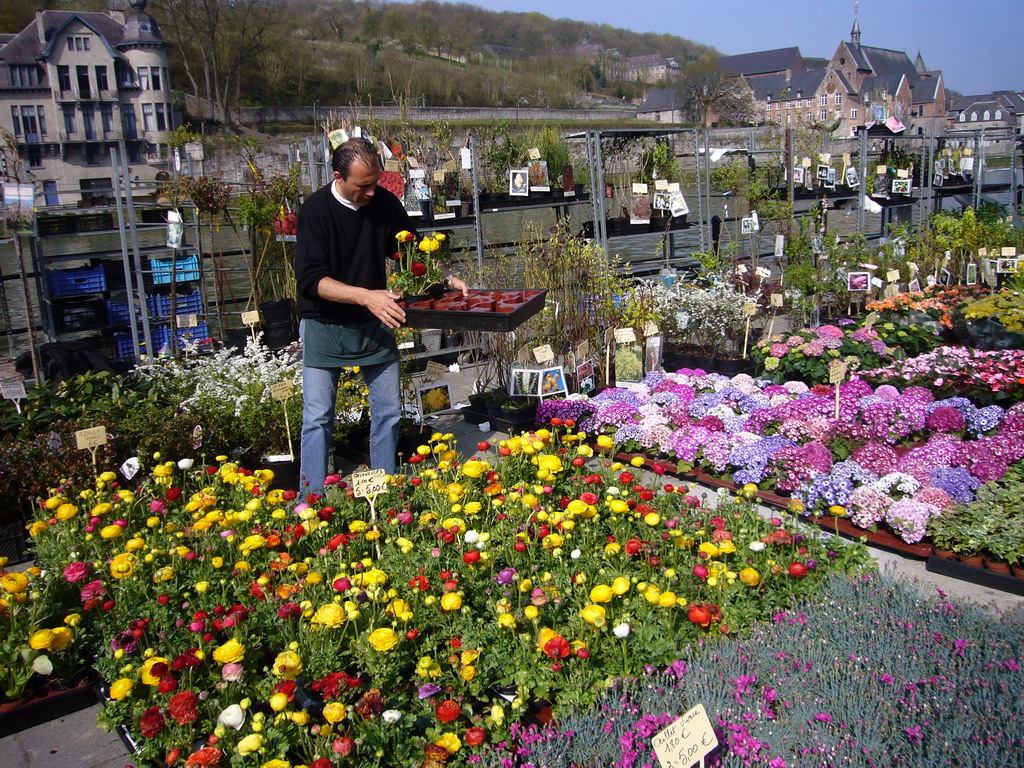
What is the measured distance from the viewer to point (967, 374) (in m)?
4.93

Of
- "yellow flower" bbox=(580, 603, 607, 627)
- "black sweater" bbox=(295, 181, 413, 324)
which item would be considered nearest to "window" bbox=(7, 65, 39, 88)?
"black sweater" bbox=(295, 181, 413, 324)

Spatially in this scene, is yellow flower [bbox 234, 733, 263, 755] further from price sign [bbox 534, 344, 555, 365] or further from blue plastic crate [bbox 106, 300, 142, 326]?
blue plastic crate [bbox 106, 300, 142, 326]

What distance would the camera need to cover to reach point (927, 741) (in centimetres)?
192

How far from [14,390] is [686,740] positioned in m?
4.33

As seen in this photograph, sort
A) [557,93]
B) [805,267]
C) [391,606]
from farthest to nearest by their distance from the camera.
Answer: [557,93] < [805,267] < [391,606]

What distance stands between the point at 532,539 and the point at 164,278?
23.1ft

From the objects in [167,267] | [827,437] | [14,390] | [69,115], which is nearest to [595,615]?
[827,437]

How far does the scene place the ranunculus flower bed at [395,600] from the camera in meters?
2.02

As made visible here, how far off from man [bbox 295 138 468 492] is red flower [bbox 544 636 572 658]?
1735mm

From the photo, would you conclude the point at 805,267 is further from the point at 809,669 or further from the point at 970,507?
the point at 809,669

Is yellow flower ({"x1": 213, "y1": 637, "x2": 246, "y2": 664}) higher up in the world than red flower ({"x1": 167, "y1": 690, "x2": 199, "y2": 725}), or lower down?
higher up

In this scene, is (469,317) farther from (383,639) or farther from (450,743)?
(450,743)

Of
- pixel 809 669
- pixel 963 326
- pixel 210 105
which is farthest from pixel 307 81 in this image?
pixel 809 669

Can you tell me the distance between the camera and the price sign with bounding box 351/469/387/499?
9.95 feet
